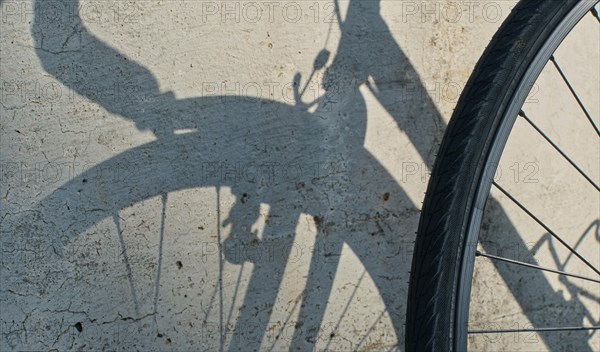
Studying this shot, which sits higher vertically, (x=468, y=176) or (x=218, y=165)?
(x=218, y=165)

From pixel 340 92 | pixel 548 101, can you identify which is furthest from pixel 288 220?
pixel 548 101

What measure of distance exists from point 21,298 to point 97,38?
0.83m

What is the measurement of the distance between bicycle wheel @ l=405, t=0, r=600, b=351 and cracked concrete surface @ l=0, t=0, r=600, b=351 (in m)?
0.75

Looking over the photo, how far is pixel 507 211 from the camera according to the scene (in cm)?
229

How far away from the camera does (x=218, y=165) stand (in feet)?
6.85

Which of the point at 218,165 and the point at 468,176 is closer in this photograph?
the point at 468,176

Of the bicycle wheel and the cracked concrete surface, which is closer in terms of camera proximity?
the bicycle wheel

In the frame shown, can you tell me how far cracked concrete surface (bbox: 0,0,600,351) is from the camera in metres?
2.02

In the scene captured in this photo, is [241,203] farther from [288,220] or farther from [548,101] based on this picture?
[548,101]

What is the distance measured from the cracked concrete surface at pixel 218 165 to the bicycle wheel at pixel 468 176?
0.75 m

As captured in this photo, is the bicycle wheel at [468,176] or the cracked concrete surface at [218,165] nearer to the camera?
the bicycle wheel at [468,176]

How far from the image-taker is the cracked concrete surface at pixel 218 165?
6.61ft

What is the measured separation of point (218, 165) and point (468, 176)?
3.07ft

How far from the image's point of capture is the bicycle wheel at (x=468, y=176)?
1.37 meters
